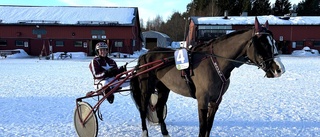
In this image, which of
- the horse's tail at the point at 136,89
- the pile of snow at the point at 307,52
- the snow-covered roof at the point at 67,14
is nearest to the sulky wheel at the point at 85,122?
the horse's tail at the point at 136,89

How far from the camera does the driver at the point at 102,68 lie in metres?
4.55

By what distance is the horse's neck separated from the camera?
329 centimetres

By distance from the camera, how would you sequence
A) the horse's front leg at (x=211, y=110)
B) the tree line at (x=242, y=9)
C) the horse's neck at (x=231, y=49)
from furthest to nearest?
the tree line at (x=242, y=9) → the horse's front leg at (x=211, y=110) → the horse's neck at (x=231, y=49)

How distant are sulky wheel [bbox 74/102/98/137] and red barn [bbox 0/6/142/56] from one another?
3022 cm

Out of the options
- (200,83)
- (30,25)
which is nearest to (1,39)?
(30,25)

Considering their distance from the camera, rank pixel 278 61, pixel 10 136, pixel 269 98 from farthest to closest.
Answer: pixel 269 98 < pixel 10 136 < pixel 278 61

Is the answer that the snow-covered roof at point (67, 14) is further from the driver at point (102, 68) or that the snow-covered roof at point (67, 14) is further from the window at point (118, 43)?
the driver at point (102, 68)

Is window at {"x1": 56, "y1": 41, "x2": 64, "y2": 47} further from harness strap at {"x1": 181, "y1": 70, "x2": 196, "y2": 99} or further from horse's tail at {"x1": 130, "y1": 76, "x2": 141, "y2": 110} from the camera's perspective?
harness strap at {"x1": 181, "y1": 70, "x2": 196, "y2": 99}

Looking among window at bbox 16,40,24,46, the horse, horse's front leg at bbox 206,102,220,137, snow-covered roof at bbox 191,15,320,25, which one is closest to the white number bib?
the horse

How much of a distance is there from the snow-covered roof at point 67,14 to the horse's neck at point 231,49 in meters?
31.9

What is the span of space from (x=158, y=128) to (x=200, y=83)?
80.3 inches

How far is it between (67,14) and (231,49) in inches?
1459

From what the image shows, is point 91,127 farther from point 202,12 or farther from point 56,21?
point 202,12

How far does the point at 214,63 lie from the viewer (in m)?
3.45
